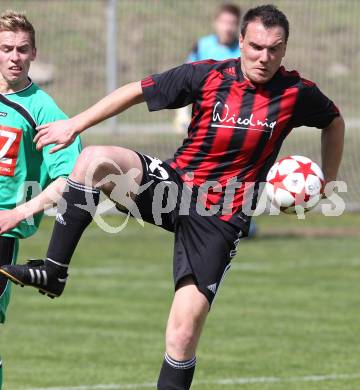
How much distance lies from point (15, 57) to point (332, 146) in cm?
206

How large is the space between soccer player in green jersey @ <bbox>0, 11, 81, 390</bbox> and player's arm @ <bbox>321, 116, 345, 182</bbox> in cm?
158

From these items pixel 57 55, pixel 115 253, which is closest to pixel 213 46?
pixel 115 253

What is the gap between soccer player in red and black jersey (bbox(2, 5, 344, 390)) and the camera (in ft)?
22.9

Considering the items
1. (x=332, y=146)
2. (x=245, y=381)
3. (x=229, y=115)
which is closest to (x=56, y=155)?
(x=229, y=115)

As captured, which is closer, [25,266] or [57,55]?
[25,266]

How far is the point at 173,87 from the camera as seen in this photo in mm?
7109

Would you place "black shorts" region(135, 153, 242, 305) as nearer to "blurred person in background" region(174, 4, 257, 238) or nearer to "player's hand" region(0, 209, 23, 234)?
"player's hand" region(0, 209, 23, 234)

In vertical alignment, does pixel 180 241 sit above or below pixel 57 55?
above

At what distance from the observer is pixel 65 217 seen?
23.0 feet

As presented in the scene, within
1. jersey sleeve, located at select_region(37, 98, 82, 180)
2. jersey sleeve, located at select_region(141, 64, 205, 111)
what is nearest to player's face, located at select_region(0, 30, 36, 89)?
jersey sleeve, located at select_region(37, 98, 82, 180)

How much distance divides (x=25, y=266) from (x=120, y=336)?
15.3 feet

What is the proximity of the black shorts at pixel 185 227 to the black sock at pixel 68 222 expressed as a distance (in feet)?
1.28

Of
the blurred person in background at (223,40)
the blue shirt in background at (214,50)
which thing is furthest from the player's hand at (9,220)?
the blue shirt in background at (214,50)

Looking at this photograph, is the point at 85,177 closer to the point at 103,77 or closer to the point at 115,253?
the point at 115,253
